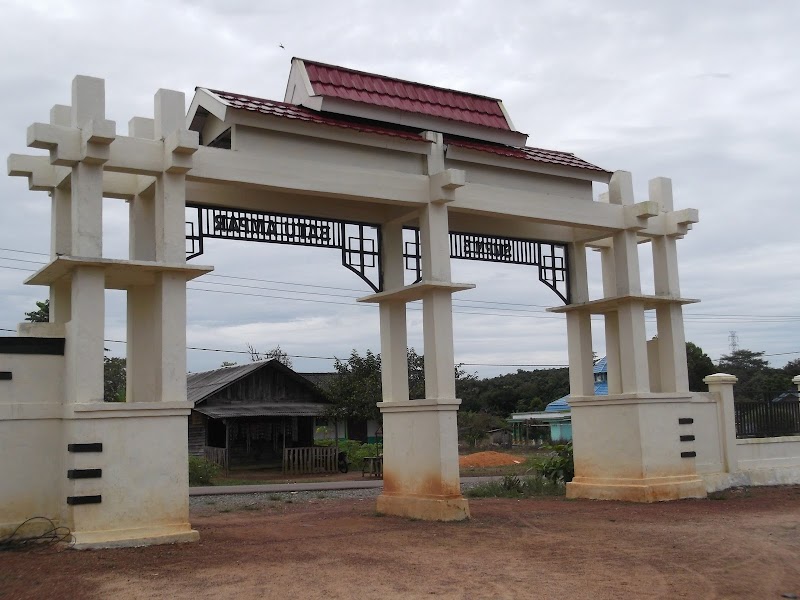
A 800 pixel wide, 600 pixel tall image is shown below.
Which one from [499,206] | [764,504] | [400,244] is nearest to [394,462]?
[400,244]

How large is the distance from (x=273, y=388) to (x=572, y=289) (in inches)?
688

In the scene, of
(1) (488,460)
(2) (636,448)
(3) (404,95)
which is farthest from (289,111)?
(1) (488,460)

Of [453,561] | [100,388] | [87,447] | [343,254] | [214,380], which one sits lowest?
[453,561]

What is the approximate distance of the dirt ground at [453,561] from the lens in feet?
23.2

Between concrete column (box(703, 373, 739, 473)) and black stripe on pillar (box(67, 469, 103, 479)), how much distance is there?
1045cm

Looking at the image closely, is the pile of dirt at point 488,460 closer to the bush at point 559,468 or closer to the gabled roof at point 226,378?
the gabled roof at point 226,378

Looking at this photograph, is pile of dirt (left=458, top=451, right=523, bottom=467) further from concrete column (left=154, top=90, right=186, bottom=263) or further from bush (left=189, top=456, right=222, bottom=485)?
concrete column (left=154, top=90, right=186, bottom=263)

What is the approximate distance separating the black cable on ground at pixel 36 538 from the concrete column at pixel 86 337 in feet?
4.45

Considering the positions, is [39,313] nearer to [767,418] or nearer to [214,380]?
[214,380]

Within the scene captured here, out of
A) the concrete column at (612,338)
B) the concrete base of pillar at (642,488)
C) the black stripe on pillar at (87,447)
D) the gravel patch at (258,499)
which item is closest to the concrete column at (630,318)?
the concrete column at (612,338)

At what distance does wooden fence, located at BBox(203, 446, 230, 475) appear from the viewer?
94.0ft

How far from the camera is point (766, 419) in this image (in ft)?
54.0

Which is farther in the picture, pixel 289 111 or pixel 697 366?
pixel 697 366

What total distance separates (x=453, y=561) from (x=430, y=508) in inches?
118
